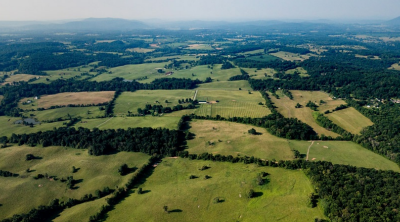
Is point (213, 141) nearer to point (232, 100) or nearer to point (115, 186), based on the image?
point (115, 186)

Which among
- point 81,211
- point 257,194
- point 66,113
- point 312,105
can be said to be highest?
point 312,105

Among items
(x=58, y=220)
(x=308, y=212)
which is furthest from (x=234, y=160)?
(x=58, y=220)

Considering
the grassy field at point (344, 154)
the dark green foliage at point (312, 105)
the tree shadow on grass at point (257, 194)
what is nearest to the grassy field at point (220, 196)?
the tree shadow on grass at point (257, 194)

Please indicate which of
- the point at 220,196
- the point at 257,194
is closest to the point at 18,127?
the point at 220,196

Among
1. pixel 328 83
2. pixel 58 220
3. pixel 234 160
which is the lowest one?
pixel 58 220

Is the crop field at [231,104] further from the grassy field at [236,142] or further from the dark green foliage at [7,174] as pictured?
the dark green foliage at [7,174]

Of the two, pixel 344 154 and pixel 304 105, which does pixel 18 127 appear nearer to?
pixel 344 154
